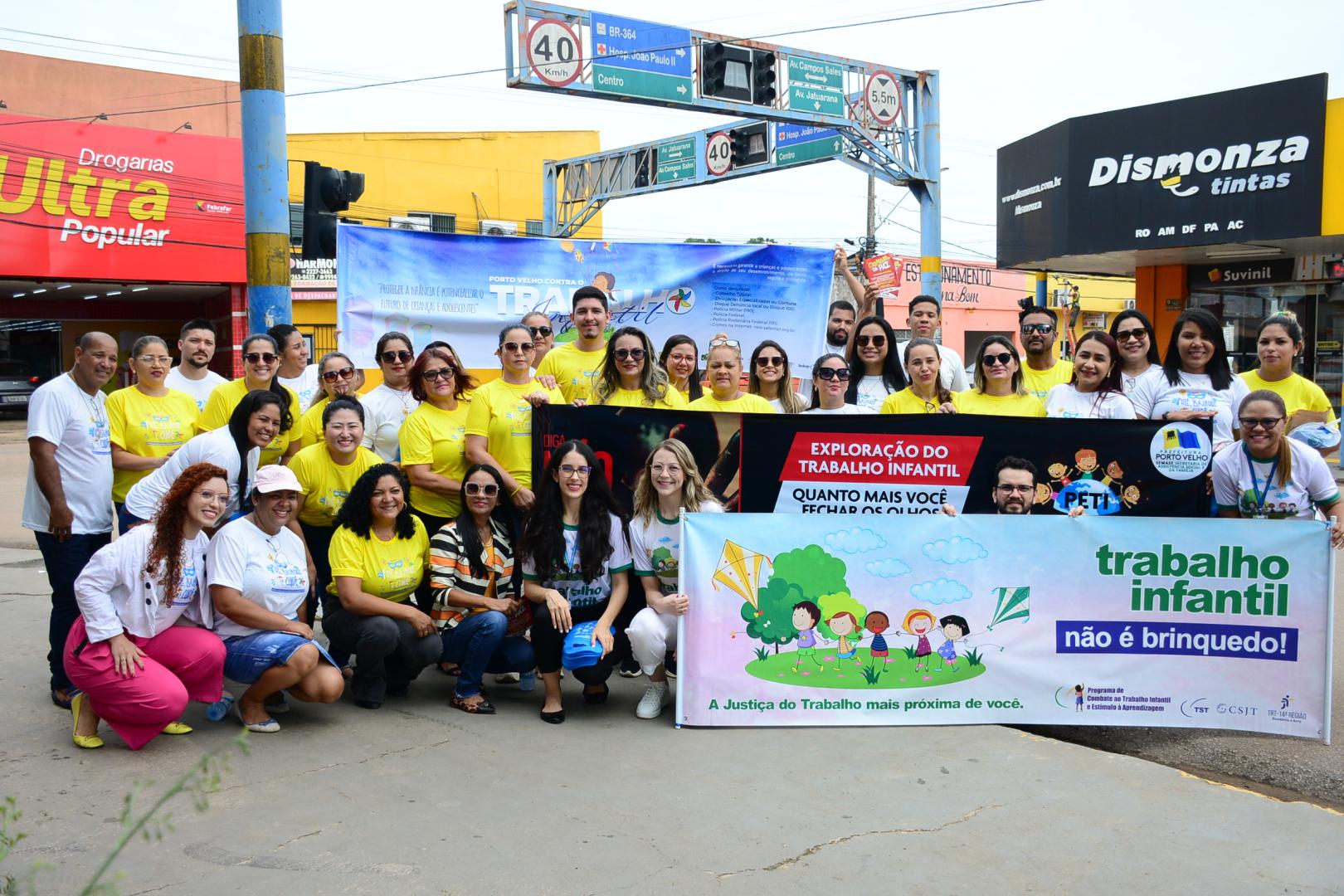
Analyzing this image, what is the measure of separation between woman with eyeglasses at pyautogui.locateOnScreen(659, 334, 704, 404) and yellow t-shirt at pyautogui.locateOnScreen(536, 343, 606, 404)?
15.2 inches

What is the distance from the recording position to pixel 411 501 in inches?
231

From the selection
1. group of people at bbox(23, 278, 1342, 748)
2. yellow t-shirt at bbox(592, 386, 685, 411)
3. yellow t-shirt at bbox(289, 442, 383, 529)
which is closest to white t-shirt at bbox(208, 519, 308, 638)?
group of people at bbox(23, 278, 1342, 748)

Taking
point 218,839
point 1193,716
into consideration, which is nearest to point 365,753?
point 218,839

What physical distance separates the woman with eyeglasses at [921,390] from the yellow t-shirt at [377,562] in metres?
2.60

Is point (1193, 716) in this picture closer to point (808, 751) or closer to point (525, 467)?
point (808, 751)

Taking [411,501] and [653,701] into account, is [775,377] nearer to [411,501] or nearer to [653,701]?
[653,701]

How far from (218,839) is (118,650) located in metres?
1.22

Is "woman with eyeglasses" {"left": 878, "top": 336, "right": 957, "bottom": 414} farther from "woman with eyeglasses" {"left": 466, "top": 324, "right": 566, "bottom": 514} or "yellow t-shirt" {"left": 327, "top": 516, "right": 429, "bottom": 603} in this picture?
"yellow t-shirt" {"left": 327, "top": 516, "right": 429, "bottom": 603}

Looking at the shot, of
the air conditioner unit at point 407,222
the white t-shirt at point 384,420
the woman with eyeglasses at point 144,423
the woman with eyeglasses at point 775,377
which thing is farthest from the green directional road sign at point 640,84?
the air conditioner unit at point 407,222

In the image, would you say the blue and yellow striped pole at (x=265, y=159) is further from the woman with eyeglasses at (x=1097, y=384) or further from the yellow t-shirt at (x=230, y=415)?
the woman with eyeglasses at (x=1097, y=384)

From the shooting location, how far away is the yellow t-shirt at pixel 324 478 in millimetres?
5629

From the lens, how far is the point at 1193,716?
4.93 metres

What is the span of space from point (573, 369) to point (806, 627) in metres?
2.25

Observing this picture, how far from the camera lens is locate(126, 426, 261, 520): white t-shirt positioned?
5148 mm
